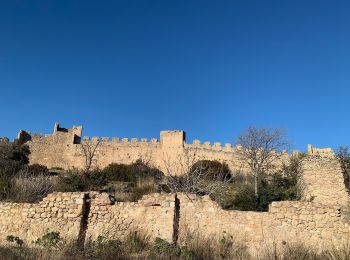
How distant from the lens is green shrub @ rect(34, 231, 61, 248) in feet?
36.1

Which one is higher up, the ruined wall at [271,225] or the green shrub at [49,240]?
the ruined wall at [271,225]

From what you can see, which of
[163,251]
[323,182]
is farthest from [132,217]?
[323,182]

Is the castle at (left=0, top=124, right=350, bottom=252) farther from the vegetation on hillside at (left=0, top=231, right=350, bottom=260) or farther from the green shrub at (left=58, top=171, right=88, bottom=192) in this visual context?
the green shrub at (left=58, top=171, right=88, bottom=192)

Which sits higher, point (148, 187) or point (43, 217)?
point (148, 187)

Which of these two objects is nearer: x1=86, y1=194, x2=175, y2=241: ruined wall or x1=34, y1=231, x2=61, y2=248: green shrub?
x1=34, y1=231, x2=61, y2=248: green shrub

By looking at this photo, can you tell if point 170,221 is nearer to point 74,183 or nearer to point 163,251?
point 163,251

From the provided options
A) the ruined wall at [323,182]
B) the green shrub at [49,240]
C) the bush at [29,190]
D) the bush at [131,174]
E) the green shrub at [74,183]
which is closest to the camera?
the green shrub at [49,240]

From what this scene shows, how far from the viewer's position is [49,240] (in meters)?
11.3

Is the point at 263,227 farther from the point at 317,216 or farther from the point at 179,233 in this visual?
the point at 179,233

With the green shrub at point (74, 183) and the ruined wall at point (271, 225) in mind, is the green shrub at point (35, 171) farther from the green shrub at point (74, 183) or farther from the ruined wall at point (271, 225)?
the ruined wall at point (271, 225)

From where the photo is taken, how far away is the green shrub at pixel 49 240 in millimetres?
11016

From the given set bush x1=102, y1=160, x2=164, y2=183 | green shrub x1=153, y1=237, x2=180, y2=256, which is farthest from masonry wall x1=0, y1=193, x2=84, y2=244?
bush x1=102, y1=160, x2=164, y2=183

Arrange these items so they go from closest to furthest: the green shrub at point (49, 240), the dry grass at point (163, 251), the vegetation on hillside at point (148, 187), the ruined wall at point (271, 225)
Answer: the dry grass at point (163, 251) → the green shrub at point (49, 240) → the ruined wall at point (271, 225) → the vegetation on hillside at point (148, 187)

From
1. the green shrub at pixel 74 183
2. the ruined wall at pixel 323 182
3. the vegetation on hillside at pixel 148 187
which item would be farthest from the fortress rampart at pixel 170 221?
the green shrub at pixel 74 183
